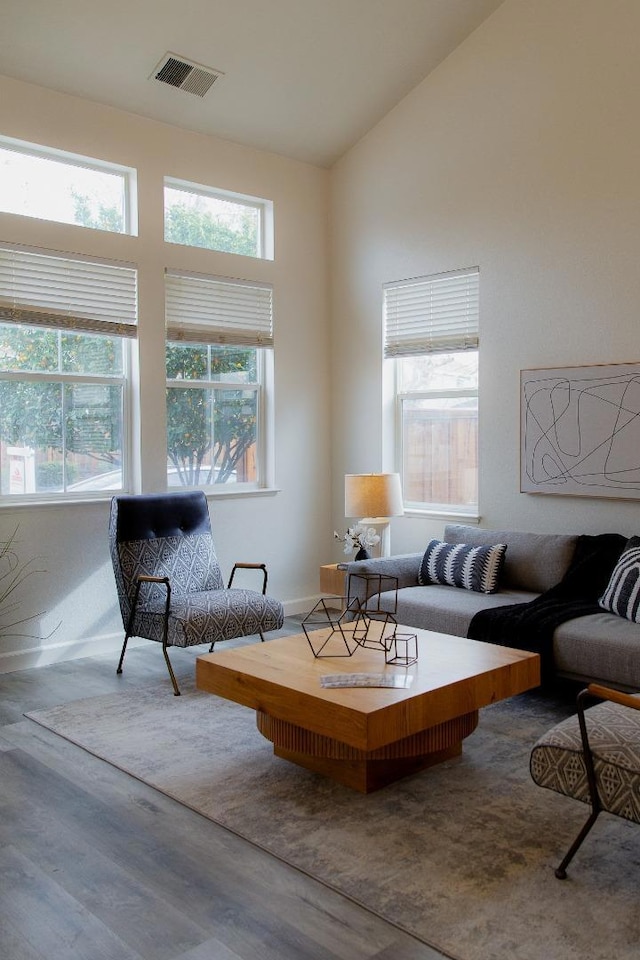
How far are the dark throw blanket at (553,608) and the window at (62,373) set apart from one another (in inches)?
99.1

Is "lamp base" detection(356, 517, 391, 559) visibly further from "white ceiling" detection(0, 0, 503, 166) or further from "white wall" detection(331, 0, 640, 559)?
"white ceiling" detection(0, 0, 503, 166)

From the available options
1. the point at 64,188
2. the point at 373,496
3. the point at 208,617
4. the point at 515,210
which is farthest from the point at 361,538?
the point at 64,188

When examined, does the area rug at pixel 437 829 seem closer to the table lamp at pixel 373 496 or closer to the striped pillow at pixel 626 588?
the striped pillow at pixel 626 588

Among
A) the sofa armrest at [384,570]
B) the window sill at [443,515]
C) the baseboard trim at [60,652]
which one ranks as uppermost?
the window sill at [443,515]

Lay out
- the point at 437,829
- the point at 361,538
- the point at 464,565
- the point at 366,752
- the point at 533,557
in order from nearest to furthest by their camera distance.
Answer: the point at 437,829 < the point at 366,752 < the point at 533,557 < the point at 464,565 < the point at 361,538

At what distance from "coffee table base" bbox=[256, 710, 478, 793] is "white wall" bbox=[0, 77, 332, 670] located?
2073mm

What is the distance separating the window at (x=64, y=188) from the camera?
Answer: 4.93m

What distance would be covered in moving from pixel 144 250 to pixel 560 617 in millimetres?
3316

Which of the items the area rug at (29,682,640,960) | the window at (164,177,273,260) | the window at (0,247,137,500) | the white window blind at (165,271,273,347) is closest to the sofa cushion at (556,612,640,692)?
the area rug at (29,682,640,960)

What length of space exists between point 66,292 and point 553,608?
10.7 feet

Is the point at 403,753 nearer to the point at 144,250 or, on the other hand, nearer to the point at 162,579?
the point at 162,579

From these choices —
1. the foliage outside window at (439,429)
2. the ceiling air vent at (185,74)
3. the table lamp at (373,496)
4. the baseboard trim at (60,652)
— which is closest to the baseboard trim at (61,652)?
the baseboard trim at (60,652)

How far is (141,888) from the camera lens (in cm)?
257

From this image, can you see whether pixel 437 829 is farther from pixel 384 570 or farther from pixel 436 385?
pixel 436 385
